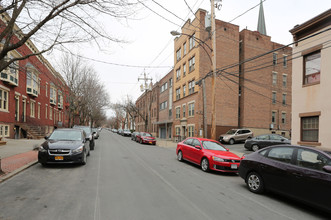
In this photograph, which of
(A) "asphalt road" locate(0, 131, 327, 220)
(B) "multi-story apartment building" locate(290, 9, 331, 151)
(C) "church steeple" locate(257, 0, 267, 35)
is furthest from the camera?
(C) "church steeple" locate(257, 0, 267, 35)

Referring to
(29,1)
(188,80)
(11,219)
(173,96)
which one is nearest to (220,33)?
(188,80)

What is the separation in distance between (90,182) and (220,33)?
82.6ft

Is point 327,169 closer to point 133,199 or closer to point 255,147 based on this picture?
point 133,199

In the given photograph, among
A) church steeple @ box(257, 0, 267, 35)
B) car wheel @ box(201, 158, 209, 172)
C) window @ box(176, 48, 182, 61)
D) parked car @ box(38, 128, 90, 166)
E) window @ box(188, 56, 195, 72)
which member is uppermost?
church steeple @ box(257, 0, 267, 35)

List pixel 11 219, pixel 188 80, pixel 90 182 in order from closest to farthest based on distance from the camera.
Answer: pixel 11 219 → pixel 90 182 → pixel 188 80

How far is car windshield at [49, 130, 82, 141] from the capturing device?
942 cm

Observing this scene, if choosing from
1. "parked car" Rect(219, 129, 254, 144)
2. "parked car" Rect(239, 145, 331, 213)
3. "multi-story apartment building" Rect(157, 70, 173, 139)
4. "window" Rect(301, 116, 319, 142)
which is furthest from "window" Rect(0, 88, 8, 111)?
"window" Rect(301, 116, 319, 142)

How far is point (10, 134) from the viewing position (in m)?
20.0

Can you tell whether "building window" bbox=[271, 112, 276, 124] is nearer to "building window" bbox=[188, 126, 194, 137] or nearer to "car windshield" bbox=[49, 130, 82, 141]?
"building window" bbox=[188, 126, 194, 137]

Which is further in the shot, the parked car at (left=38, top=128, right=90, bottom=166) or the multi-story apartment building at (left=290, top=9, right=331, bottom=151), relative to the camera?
the multi-story apartment building at (left=290, top=9, right=331, bottom=151)

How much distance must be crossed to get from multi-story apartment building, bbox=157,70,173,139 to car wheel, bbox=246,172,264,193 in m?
26.9

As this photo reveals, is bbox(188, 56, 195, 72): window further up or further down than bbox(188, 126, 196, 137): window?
further up

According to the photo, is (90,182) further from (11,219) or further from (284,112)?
(284,112)

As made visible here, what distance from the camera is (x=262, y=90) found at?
29.2 meters
